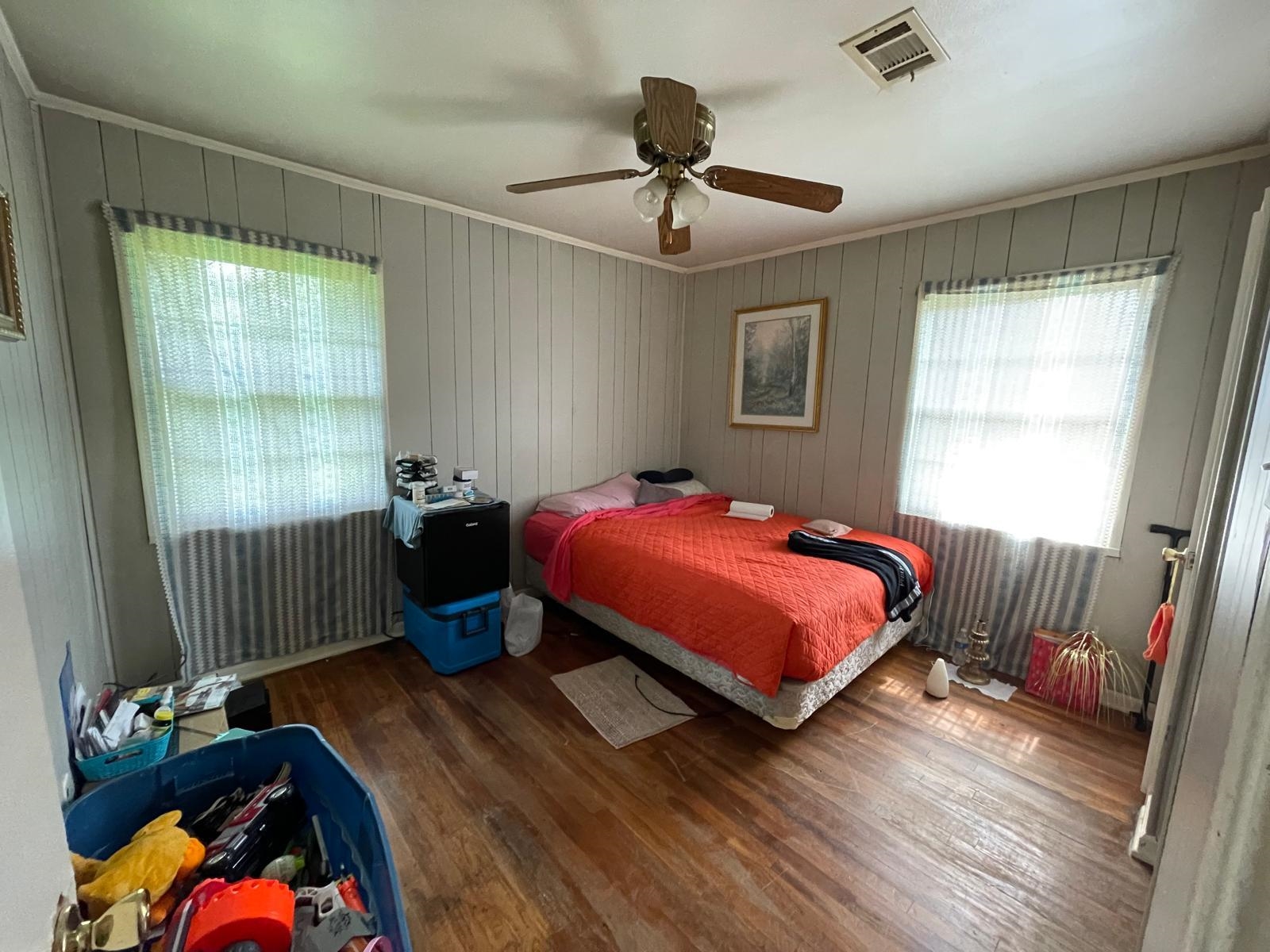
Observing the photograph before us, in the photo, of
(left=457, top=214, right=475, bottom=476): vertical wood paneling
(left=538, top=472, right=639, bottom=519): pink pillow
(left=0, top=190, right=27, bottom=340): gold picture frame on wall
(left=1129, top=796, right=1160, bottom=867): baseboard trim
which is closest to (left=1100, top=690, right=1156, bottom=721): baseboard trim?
(left=1129, top=796, right=1160, bottom=867): baseboard trim

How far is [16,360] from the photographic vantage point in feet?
4.27

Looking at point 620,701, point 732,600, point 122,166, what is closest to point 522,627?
point 620,701

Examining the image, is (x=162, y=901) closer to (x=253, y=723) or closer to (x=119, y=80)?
(x=253, y=723)

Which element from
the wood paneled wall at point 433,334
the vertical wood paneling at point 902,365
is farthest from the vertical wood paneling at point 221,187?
the vertical wood paneling at point 902,365

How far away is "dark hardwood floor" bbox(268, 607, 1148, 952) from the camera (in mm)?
1405

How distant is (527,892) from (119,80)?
3.04 m

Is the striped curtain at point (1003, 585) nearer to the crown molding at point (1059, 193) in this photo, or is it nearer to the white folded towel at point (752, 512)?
the white folded towel at point (752, 512)

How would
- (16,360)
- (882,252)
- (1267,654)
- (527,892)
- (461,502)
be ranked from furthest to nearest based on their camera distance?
1. (882,252)
2. (461,502)
3. (527,892)
4. (16,360)
5. (1267,654)

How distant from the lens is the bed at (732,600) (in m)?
2.04

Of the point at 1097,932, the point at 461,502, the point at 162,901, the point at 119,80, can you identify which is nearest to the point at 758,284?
the point at 461,502

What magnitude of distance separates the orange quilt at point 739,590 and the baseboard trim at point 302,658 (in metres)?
1.17

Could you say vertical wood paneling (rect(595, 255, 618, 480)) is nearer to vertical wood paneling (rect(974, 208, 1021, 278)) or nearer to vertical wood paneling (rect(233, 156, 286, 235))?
vertical wood paneling (rect(233, 156, 286, 235))

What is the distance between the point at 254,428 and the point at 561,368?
71.8 inches

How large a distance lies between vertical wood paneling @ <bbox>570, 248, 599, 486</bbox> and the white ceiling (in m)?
1.18
